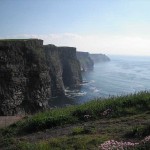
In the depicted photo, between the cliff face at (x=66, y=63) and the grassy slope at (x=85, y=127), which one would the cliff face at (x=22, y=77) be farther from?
the cliff face at (x=66, y=63)

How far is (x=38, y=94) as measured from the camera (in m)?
61.6

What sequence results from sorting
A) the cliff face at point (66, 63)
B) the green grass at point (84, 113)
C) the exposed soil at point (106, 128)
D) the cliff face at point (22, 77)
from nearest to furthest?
1. the exposed soil at point (106, 128)
2. the green grass at point (84, 113)
3. the cliff face at point (22, 77)
4. the cliff face at point (66, 63)

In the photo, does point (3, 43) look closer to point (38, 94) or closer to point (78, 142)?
point (38, 94)

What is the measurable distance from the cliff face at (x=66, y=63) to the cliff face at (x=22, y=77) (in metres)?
50.4

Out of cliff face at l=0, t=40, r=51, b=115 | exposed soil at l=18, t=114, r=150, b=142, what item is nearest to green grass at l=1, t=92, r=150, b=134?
exposed soil at l=18, t=114, r=150, b=142

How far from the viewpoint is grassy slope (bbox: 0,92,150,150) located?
1219 cm

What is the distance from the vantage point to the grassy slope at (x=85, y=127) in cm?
1219

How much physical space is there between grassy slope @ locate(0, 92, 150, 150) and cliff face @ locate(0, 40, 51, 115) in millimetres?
37504

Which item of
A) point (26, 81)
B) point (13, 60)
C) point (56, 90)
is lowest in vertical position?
point (56, 90)

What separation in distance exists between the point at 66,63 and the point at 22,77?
7659 centimetres

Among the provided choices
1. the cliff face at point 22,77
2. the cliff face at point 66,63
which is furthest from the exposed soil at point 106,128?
the cliff face at point 66,63

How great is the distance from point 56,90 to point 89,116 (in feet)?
283

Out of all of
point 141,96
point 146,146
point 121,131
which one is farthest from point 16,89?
point 146,146

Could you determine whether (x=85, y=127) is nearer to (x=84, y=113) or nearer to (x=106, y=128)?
(x=106, y=128)
